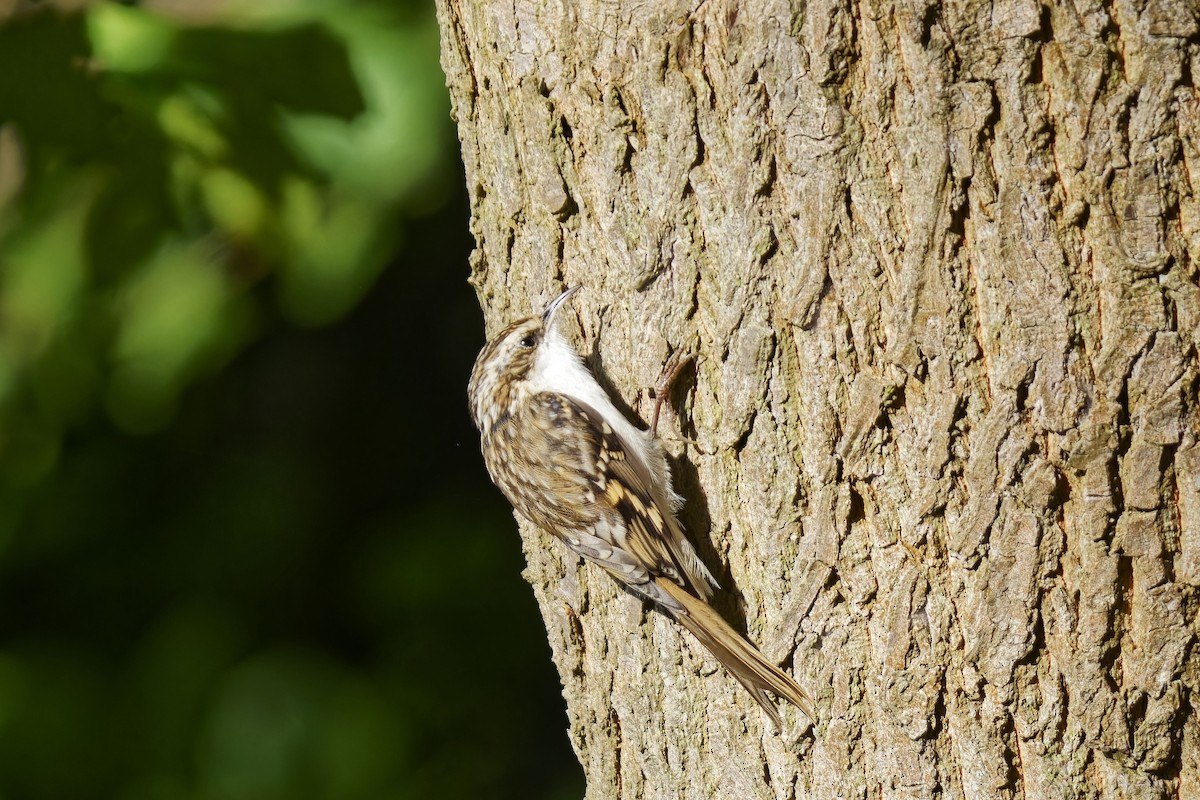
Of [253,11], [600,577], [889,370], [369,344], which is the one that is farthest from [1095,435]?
[369,344]

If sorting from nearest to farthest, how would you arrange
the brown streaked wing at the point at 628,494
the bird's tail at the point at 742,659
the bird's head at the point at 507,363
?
the bird's tail at the point at 742,659
the brown streaked wing at the point at 628,494
the bird's head at the point at 507,363

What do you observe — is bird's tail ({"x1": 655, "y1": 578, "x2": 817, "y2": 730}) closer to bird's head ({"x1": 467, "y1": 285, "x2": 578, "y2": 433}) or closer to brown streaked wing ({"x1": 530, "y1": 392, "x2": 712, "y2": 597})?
brown streaked wing ({"x1": 530, "y1": 392, "x2": 712, "y2": 597})

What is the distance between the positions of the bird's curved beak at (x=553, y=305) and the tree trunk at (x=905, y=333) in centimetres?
3

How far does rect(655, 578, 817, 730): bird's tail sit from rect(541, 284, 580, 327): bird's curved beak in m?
0.55

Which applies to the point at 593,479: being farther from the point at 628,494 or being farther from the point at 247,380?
the point at 247,380

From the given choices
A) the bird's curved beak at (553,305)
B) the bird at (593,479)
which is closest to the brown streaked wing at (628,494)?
the bird at (593,479)

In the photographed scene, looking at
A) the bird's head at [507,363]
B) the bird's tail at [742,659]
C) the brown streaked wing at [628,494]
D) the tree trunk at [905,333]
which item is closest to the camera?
the tree trunk at [905,333]

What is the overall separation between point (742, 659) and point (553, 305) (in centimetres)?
71

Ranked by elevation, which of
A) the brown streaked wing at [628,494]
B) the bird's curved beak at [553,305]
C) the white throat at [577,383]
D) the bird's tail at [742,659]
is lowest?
the bird's tail at [742,659]

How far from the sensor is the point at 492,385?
239cm

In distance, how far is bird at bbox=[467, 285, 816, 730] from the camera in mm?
1816

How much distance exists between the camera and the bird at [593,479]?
1816mm

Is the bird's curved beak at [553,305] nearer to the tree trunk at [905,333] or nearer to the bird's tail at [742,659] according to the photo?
the tree trunk at [905,333]

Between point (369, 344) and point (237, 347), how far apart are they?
1029mm
